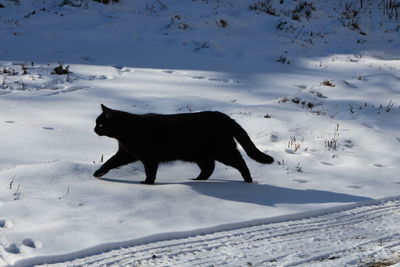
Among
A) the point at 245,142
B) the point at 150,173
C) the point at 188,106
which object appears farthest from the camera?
the point at 188,106

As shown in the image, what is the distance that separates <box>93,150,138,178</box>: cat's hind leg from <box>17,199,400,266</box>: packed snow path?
4.52 ft

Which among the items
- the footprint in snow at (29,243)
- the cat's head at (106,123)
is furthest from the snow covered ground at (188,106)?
the cat's head at (106,123)

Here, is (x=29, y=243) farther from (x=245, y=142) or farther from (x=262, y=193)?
(x=245, y=142)

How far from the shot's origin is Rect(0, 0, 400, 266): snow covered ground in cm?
405

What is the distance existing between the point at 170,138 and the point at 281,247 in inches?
65.2

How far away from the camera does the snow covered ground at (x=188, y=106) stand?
4.05 meters

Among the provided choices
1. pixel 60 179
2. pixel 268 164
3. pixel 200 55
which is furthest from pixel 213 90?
pixel 60 179

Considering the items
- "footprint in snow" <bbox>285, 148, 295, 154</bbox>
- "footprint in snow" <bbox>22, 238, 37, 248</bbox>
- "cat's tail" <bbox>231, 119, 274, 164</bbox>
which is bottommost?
"footprint in snow" <bbox>22, 238, 37, 248</bbox>

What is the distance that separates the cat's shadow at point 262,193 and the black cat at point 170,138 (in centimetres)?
18

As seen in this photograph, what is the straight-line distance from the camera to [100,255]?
3.39m

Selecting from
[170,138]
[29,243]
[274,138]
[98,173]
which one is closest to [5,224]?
[29,243]

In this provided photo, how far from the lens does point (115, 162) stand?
496 centimetres

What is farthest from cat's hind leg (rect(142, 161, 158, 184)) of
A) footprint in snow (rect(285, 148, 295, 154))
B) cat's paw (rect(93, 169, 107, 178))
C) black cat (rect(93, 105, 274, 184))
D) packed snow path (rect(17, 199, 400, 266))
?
footprint in snow (rect(285, 148, 295, 154))

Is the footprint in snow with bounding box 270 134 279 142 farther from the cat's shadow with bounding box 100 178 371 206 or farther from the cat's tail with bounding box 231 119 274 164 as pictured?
the cat's shadow with bounding box 100 178 371 206
